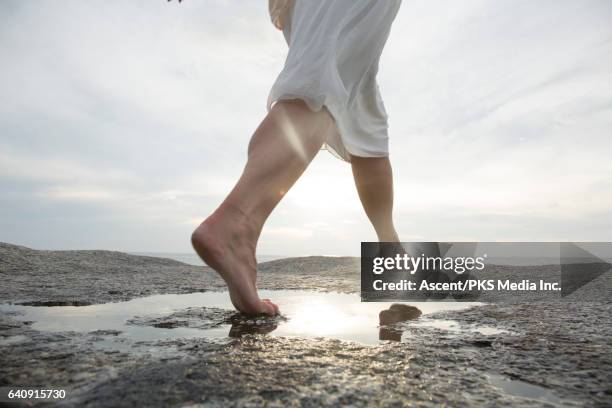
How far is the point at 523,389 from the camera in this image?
2.45 feet

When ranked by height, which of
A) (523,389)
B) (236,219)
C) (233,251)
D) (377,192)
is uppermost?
(377,192)

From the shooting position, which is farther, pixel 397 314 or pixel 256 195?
pixel 397 314

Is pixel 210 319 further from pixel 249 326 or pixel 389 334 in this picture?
pixel 389 334

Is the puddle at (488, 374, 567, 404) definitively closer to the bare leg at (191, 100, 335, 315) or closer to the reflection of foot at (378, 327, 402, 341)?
the reflection of foot at (378, 327, 402, 341)

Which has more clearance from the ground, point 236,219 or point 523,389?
point 236,219

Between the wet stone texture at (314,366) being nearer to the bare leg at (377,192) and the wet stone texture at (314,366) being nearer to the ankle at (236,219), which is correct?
the ankle at (236,219)

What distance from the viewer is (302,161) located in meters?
1.54

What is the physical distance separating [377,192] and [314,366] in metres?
1.62

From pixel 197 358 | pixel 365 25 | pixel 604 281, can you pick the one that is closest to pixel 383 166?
pixel 365 25

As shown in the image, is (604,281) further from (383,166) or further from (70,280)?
(70,280)

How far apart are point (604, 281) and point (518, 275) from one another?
517 millimetres

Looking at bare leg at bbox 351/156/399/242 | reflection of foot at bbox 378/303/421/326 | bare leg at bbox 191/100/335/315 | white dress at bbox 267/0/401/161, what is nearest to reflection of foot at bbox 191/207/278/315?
bare leg at bbox 191/100/335/315

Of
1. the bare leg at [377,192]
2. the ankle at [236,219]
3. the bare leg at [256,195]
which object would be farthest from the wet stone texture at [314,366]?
the bare leg at [377,192]

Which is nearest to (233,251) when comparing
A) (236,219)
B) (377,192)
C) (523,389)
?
(236,219)
